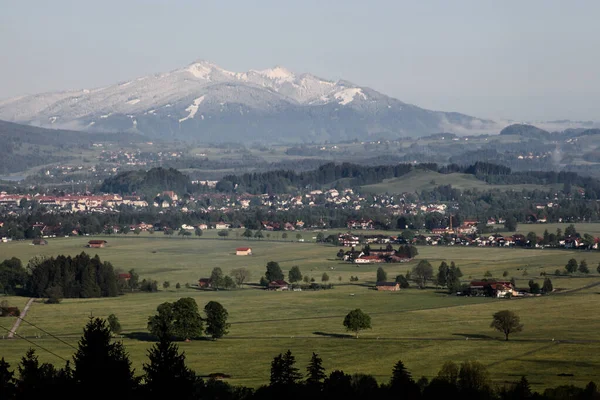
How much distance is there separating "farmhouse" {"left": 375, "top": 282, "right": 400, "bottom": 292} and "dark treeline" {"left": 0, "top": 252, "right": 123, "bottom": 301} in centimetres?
1713

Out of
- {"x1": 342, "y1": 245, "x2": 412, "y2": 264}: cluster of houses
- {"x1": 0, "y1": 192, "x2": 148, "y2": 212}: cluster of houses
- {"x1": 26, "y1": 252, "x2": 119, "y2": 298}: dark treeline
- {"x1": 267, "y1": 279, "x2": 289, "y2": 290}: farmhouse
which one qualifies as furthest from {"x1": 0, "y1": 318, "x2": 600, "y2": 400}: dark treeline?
{"x1": 0, "y1": 192, "x2": 148, "y2": 212}: cluster of houses

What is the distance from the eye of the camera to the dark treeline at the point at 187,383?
29.3 metres

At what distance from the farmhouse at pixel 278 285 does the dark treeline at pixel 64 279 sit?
32.8 feet

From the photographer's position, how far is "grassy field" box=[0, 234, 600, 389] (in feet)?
162

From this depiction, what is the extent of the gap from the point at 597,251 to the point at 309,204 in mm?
87364

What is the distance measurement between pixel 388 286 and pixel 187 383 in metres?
52.5

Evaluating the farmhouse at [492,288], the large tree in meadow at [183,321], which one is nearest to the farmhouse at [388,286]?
the farmhouse at [492,288]

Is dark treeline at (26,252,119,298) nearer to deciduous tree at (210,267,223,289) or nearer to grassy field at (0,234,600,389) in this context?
grassy field at (0,234,600,389)

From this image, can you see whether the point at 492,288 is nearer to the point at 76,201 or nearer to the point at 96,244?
the point at 96,244

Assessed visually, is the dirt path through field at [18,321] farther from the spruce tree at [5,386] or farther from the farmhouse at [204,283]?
the spruce tree at [5,386]

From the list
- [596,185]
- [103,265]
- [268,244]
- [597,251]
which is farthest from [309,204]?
[103,265]

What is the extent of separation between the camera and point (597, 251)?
10212 cm

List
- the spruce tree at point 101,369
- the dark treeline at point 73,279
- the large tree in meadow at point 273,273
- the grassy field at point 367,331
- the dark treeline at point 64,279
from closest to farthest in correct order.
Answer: the spruce tree at point 101,369 < the grassy field at point 367,331 < the dark treeline at point 73,279 < the dark treeline at point 64,279 < the large tree in meadow at point 273,273

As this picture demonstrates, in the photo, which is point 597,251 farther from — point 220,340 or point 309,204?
point 309,204
